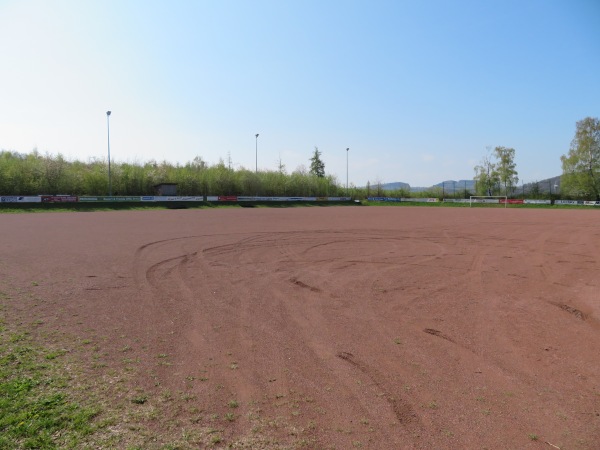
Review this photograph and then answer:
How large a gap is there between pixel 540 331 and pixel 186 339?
5.52 m

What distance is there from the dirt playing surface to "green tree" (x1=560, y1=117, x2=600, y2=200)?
6428 cm

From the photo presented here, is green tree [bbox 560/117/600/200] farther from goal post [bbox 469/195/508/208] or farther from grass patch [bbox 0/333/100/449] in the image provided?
grass patch [bbox 0/333/100/449]

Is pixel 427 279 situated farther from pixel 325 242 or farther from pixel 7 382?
pixel 7 382

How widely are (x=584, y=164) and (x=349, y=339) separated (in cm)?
7633

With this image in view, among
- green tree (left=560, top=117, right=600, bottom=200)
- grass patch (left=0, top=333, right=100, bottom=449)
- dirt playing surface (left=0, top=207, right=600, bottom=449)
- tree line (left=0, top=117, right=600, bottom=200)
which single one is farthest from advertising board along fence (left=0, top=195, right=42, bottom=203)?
green tree (left=560, top=117, right=600, bottom=200)

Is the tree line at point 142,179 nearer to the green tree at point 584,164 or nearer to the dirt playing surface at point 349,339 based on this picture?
the green tree at point 584,164

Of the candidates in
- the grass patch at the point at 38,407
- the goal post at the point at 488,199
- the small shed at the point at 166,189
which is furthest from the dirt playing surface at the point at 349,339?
the goal post at the point at 488,199

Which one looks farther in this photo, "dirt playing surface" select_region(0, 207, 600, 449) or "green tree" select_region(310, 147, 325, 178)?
"green tree" select_region(310, 147, 325, 178)

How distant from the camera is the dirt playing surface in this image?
3.91 metres

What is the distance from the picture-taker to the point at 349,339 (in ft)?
19.9

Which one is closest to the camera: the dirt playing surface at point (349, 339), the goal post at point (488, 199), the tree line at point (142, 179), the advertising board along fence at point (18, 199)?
the dirt playing surface at point (349, 339)

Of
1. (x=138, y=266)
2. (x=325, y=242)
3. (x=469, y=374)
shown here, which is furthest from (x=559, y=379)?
(x=325, y=242)

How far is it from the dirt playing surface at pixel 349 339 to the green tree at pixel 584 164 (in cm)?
6428

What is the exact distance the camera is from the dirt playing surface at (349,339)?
391 cm
